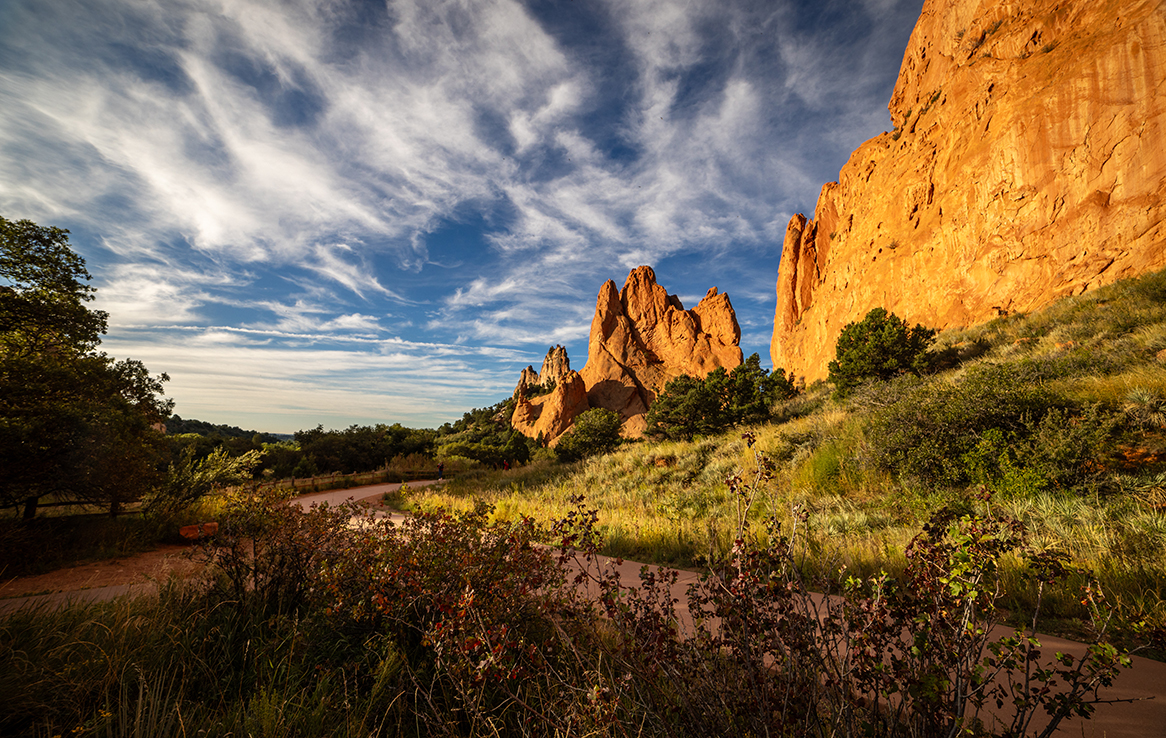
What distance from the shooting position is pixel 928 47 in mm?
32031

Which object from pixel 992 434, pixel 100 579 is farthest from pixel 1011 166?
pixel 100 579

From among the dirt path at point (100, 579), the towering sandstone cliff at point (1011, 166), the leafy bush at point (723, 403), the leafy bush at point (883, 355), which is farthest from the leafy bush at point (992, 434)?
the towering sandstone cliff at point (1011, 166)

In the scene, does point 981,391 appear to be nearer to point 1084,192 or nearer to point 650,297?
point 1084,192

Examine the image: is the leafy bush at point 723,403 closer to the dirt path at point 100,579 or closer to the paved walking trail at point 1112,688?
the paved walking trail at point 1112,688

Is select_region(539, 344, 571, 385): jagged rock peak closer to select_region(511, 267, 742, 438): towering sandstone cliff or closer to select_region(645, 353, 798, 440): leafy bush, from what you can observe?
select_region(511, 267, 742, 438): towering sandstone cliff

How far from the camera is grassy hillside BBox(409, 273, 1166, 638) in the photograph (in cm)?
421

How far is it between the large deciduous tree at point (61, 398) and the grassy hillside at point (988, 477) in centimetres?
713

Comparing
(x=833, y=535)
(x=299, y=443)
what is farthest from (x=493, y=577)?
(x=299, y=443)

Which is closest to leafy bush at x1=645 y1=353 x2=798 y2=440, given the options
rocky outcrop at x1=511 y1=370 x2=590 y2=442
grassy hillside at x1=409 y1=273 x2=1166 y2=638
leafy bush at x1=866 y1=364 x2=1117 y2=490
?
grassy hillside at x1=409 y1=273 x2=1166 y2=638

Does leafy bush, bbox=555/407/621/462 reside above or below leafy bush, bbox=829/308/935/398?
below

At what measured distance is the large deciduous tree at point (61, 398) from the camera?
6.65 metres

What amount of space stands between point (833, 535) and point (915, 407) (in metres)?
4.21

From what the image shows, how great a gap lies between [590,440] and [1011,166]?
2671 centimetres

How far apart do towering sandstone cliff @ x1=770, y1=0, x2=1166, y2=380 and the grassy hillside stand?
9332 mm
